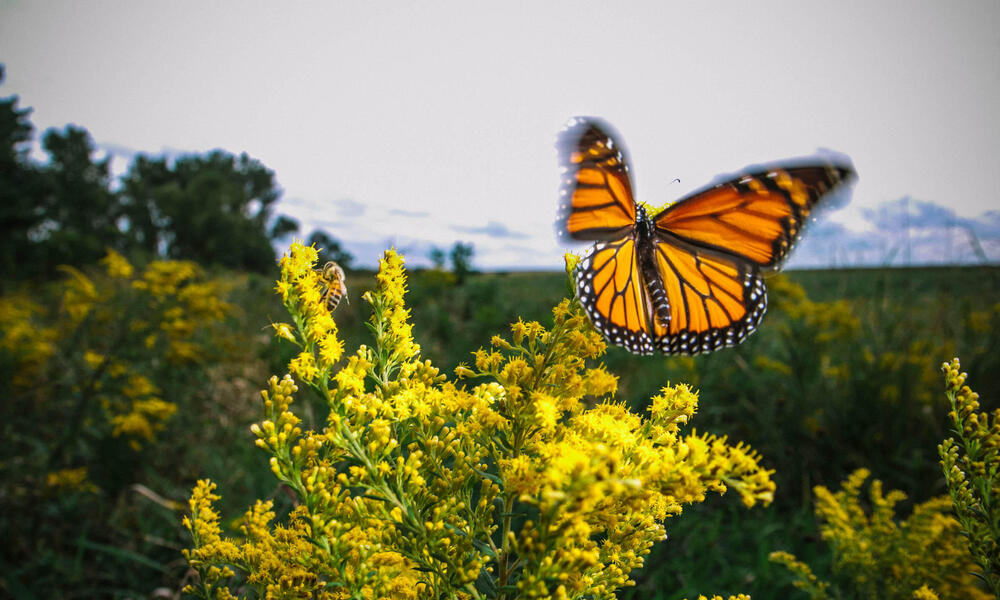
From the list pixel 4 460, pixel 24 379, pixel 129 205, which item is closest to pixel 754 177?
pixel 4 460

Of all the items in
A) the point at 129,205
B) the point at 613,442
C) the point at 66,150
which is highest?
the point at 66,150

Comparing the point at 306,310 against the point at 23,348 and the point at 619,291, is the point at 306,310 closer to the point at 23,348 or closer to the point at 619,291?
the point at 619,291

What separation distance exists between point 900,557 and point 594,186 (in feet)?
7.46

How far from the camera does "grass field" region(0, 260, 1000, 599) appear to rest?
11.4ft

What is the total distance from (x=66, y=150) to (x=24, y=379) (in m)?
39.4

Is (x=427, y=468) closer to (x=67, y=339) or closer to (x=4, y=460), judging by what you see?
(x=4, y=460)

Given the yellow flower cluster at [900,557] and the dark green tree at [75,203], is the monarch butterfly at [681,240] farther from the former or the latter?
the dark green tree at [75,203]

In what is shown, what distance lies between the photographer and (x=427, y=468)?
1.32 meters

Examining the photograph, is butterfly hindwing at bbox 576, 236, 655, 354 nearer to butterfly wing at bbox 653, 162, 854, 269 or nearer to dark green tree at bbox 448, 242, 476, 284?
butterfly wing at bbox 653, 162, 854, 269

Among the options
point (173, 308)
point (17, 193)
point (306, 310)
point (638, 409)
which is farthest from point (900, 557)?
point (17, 193)

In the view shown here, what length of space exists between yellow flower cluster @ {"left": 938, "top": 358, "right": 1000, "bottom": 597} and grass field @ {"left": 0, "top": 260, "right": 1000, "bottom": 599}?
1409 millimetres

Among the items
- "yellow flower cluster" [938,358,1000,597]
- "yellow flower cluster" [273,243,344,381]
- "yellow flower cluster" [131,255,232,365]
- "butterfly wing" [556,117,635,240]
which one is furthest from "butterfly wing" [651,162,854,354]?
"yellow flower cluster" [131,255,232,365]

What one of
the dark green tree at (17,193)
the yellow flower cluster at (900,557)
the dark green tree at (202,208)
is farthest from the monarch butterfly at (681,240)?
the dark green tree at (202,208)

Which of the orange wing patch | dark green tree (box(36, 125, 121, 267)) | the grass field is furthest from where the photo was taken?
dark green tree (box(36, 125, 121, 267))
